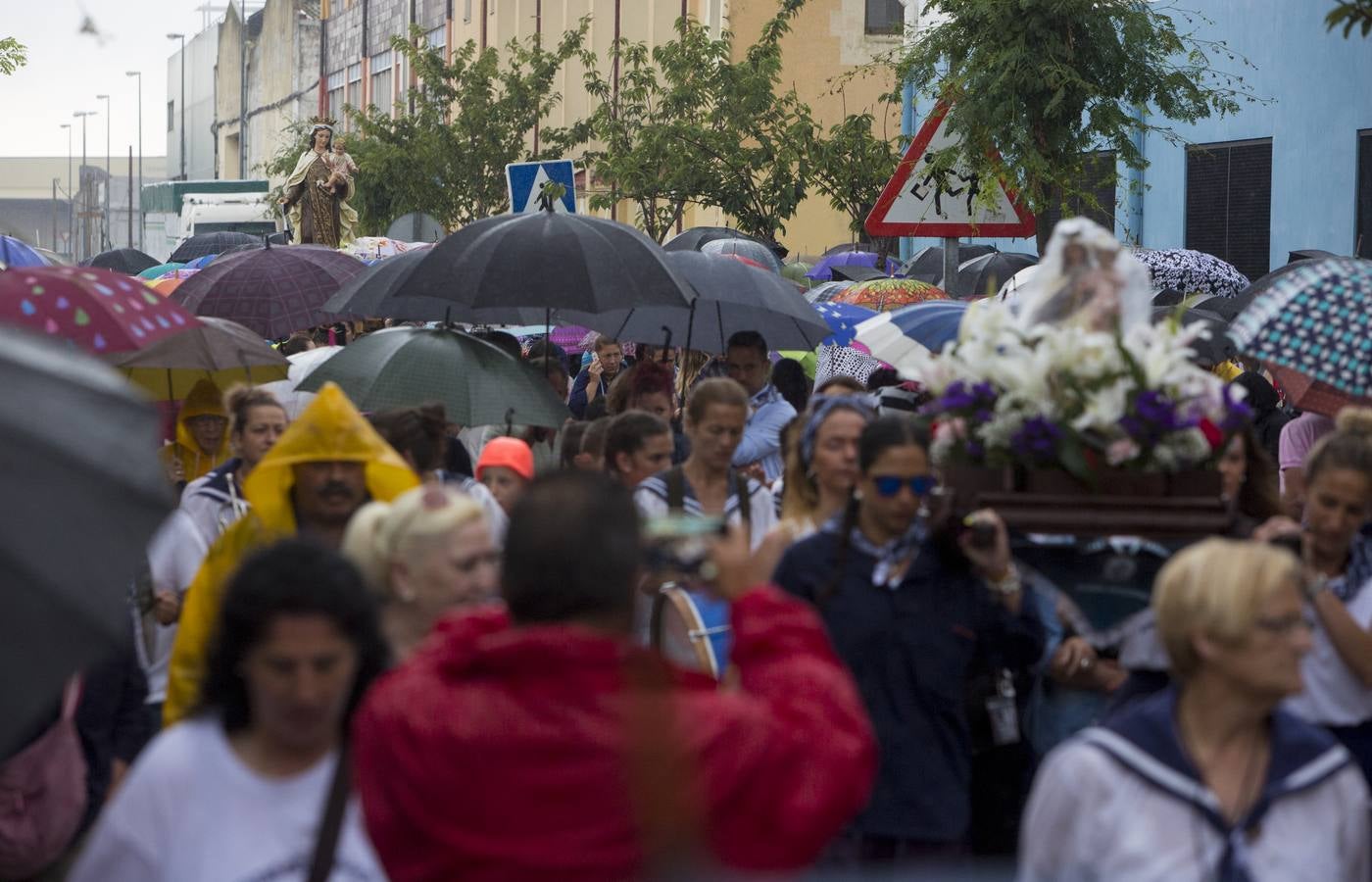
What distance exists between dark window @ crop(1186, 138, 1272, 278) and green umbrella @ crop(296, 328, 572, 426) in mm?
13151

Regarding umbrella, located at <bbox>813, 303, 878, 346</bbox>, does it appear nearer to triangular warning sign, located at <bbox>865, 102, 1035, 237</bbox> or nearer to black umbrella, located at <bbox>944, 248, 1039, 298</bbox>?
triangular warning sign, located at <bbox>865, 102, 1035, 237</bbox>

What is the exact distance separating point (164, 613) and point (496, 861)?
145 inches

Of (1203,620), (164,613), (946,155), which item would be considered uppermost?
(946,155)

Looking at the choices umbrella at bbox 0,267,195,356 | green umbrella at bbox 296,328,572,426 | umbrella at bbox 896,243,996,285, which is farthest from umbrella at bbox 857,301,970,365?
umbrella at bbox 896,243,996,285

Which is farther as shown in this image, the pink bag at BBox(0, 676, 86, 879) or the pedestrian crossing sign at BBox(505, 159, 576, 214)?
the pedestrian crossing sign at BBox(505, 159, 576, 214)

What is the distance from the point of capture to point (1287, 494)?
7949mm

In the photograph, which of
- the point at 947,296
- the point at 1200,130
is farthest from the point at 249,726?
the point at 1200,130

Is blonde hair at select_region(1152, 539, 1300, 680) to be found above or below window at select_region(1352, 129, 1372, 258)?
below

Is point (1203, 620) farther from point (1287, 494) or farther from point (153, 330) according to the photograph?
point (153, 330)

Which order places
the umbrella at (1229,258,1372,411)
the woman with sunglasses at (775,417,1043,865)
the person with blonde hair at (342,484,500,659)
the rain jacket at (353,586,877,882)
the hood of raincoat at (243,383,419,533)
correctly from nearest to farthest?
the rain jacket at (353,586,877,882) → the person with blonde hair at (342,484,500,659) → the woman with sunglasses at (775,417,1043,865) → the hood of raincoat at (243,383,419,533) → the umbrella at (1229,258,1372,411)

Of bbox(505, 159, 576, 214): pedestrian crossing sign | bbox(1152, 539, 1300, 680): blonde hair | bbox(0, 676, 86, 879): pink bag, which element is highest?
bbox(505, 159, 576, 214): pedestrian crossing sign

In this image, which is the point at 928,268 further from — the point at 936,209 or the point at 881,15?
the point at 881,15

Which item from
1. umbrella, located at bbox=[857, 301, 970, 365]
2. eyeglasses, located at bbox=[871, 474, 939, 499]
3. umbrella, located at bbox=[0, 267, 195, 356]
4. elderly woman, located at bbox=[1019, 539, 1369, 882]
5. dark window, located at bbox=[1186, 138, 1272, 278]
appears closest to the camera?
elderly woman, located at bbox=[1019, 539, 1369, 882]

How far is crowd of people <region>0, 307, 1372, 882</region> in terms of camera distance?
323cm
